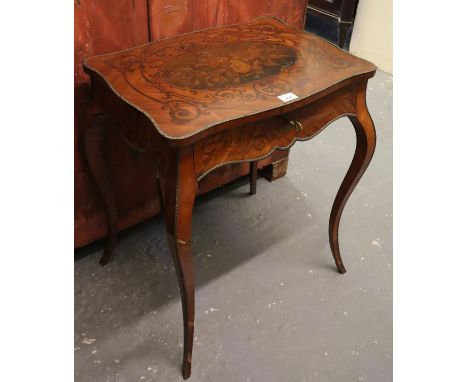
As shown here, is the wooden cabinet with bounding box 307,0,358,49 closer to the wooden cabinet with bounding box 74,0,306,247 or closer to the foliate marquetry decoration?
the wooden cabinet with bounding box 74,0,306,247

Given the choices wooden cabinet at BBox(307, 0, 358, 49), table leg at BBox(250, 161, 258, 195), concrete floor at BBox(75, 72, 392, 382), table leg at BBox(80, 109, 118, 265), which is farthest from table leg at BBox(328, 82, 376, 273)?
wooden cabinet at BBox(307, 0, 358, 49)

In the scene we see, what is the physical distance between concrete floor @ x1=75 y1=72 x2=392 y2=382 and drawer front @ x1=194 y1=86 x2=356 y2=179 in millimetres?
533

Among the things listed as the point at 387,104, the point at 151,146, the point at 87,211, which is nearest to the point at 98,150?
the point at 87,211

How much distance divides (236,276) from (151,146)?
0.63m

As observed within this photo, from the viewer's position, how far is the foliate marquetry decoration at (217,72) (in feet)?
2.78

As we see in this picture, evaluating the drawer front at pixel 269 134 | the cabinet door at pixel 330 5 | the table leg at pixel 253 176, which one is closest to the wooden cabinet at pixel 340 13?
the cabinet door at pixel 330 5

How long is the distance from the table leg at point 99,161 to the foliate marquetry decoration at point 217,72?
16cm

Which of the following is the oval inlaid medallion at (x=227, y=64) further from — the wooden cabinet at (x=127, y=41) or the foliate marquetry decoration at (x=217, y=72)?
the wooden cabinet at (x=127, y=41)

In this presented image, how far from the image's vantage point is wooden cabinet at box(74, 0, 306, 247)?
3.40 ft

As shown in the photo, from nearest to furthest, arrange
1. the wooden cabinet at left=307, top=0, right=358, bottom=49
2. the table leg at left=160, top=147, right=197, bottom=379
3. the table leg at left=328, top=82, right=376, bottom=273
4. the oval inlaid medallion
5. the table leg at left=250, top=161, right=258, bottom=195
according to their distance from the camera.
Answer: the table leg at left=160, top=147, right=197, bottom=379, the oval inlaid medallion, the table leg at left=328, top=82, right=376, bottom=273, the table leg at left=250, top=161, right=258, bottom=195, the wooden cabinet at left=307, top=0, right=358, bottom=49

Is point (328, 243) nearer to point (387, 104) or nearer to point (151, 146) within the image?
point (151, 146)

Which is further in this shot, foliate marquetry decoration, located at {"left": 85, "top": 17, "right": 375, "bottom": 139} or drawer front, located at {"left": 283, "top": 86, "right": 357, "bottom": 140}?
drawer front, located at {"left": 283, "top": 86, "right": 357, "bottom": 140}

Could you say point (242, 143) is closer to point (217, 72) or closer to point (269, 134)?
point (269, 134)

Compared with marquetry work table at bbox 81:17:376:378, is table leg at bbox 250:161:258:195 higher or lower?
lower
